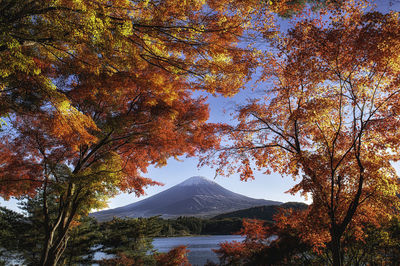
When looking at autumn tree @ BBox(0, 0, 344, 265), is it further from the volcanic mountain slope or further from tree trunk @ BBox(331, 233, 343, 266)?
the volcanic mountain slope

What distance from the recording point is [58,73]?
6.02m

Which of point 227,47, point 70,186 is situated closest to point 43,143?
point 70,186

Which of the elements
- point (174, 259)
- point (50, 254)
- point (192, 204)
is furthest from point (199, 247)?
point (192, 204)

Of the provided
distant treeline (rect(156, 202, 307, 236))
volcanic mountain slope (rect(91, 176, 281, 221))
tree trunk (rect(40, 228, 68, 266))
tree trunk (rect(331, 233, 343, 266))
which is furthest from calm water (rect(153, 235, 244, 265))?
volcanic mountain slope (rect(91, 176, 281, 221))

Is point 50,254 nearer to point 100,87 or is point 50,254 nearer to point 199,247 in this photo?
point 100,87

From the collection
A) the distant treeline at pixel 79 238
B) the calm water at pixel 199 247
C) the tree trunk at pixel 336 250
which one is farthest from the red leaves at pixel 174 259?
the tree trunk at pixel 336 250

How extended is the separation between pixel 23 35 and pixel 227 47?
3576 mm

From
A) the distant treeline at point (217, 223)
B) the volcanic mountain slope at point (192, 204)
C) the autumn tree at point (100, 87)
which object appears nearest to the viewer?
the autumn tree at point (100, 87)

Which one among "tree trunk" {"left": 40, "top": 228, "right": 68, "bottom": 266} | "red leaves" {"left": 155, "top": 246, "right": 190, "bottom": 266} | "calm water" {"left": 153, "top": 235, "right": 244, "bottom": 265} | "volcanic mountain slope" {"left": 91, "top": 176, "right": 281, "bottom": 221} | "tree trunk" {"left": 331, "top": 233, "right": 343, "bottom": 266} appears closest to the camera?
"tree trunk" {"left": 331, "top": 233, "right": 343, "bottom": 266}

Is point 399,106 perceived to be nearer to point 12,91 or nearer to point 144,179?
point 144,179

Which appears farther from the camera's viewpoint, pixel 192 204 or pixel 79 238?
pixel 192 204

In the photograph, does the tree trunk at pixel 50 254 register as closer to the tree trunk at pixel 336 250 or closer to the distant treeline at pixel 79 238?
the distant treeline at pixel 79 238

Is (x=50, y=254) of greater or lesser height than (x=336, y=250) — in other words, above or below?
below

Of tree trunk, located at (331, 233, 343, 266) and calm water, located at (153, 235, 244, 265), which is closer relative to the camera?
tree trunk, located at (331, 233, 343, 266)
